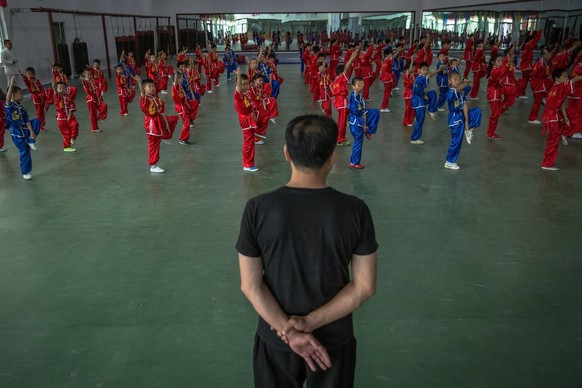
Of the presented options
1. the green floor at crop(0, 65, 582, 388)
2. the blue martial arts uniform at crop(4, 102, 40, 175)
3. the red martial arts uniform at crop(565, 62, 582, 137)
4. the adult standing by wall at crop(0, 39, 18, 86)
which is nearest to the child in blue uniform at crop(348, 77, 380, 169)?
the green floor at crop(0, 65, 582, 388)

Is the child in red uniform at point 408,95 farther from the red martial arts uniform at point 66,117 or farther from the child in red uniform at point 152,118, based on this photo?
the red martial arts uniform at point 66,117

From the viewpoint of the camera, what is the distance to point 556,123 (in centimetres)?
599

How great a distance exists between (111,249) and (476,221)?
3.51m

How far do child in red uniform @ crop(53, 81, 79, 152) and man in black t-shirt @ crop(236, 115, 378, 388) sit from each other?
6.83m

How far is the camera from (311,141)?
1477 mm

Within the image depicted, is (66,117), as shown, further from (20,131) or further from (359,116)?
Result: (359,116)

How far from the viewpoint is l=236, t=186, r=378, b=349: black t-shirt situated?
4.78ft

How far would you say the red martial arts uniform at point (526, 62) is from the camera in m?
11.5

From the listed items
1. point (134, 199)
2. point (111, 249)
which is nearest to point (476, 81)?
point (134, 199)

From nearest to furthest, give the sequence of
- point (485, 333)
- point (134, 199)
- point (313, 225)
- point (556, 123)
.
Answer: point (313, 225)
point (485, 333)
point (134, 199)
point (556, 123)

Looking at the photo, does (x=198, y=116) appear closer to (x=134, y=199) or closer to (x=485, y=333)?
(x=134, y=199)

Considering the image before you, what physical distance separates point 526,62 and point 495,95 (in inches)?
194

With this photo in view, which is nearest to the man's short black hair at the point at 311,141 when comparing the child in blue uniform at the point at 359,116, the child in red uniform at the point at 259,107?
the child in blue uniform at the point at 359,116

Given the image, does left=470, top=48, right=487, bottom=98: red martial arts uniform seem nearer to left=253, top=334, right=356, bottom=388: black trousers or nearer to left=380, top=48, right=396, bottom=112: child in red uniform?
left=380, top=48, right=396, bottom=112: child in red uniform
